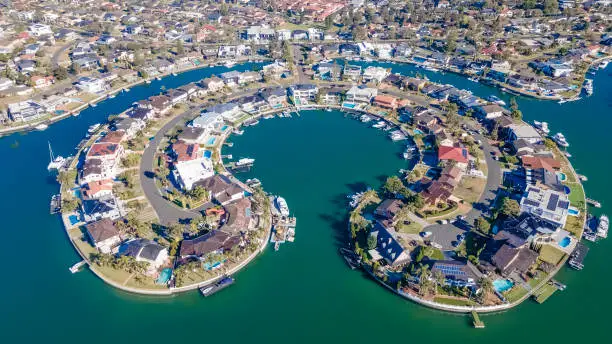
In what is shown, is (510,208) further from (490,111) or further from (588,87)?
(588,87)

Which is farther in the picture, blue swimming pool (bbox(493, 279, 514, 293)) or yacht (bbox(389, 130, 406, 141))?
yacht (bbox(389, 130, 406, 141))

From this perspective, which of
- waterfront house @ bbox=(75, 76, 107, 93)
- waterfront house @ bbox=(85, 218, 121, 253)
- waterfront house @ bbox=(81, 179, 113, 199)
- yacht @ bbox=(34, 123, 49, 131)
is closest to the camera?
waterfront house @ bbox=(85, 218, 121, 253)

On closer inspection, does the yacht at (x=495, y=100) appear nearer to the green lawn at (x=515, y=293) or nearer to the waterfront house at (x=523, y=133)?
the waterfront house at (x=523, y=133)

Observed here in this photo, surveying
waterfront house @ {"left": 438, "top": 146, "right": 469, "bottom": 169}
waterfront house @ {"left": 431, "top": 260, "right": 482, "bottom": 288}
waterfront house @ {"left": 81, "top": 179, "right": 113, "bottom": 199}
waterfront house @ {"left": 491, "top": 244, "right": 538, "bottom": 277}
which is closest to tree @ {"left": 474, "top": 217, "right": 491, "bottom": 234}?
waterfront house @ {"left": 491, "top": 244, "right": 538, "bottom": 277}

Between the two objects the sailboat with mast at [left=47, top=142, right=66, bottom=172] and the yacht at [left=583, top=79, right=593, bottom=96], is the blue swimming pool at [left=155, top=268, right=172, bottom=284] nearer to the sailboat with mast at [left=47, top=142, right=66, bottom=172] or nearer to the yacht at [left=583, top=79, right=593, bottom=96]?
the sailboat with mast at [left=47, top=142, right=66, bottom=172]

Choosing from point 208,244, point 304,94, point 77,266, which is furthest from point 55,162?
point 304,94

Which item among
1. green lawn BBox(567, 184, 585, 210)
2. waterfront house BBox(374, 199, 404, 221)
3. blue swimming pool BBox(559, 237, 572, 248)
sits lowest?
blue swimming pool BBox(559, 237, 572, 248)
